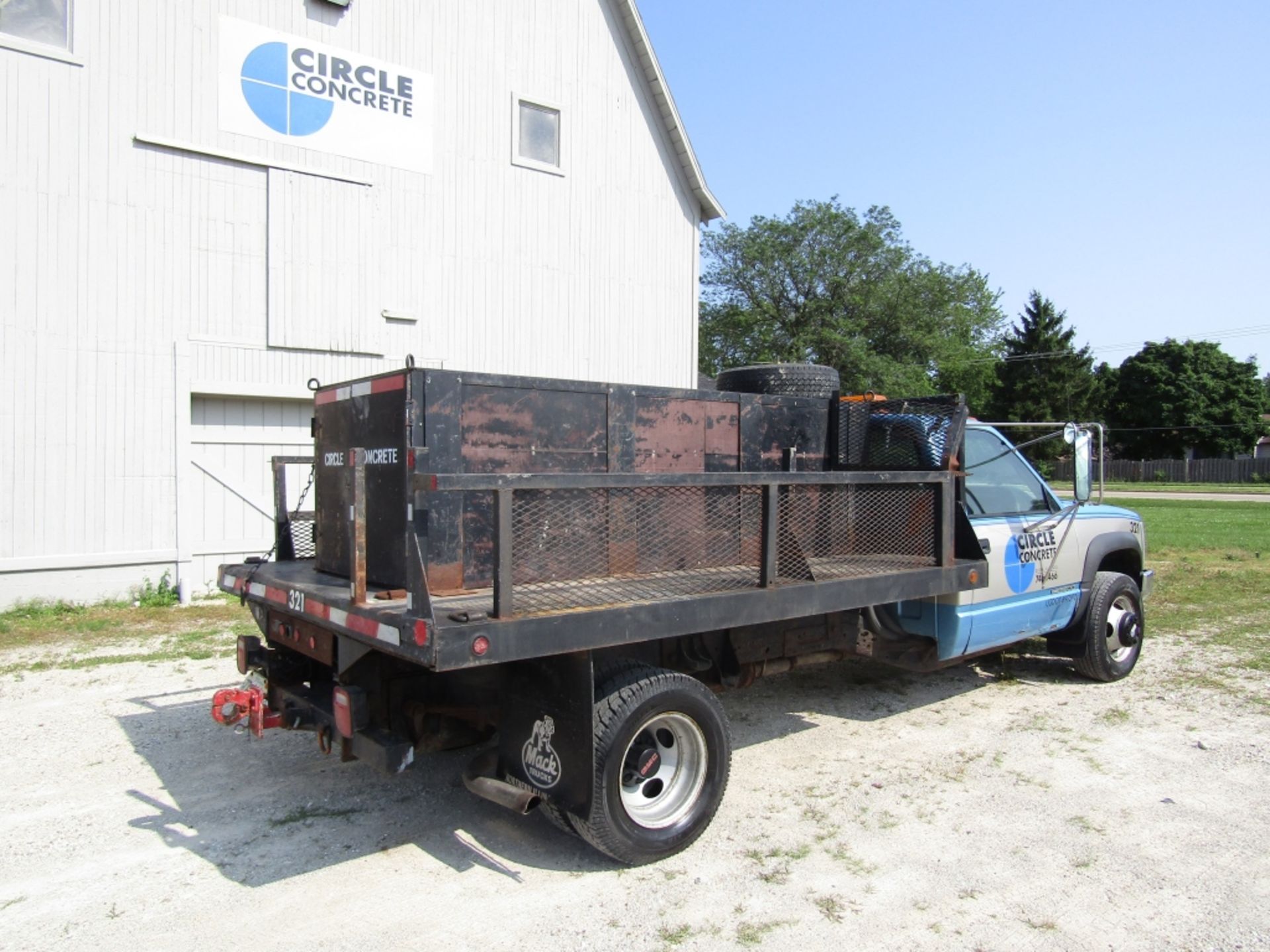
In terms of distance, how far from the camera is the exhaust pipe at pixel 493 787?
3705mm

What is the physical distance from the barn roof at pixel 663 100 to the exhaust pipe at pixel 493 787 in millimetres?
11729

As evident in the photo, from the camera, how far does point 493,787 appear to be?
382 centimetres

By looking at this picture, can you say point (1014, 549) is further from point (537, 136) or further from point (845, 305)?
point (845, 305)

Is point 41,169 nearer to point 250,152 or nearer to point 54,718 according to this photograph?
point 250,152

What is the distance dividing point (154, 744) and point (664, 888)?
355cm

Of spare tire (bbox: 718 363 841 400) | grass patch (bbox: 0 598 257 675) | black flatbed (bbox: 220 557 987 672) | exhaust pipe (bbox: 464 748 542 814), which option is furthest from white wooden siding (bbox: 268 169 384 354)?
exhaust pipe (bbox: 464 748 542 814)

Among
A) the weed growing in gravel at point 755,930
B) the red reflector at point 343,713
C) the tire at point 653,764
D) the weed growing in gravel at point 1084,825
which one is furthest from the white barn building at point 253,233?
the weed growing in gravel at point 1084,825

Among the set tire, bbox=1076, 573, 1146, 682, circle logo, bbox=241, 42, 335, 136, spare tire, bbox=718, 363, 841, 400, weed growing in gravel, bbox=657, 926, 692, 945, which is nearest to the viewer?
weed growing in gravel, bbox=657, 926, 692, 945

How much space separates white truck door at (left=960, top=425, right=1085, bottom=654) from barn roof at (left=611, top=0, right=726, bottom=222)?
901 cm

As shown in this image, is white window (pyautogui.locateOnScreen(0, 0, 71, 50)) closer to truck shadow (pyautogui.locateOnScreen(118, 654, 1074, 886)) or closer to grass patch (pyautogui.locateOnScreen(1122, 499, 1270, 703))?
truck shadow (pyautogui.locateOnScreen(118, 654, 1074, 886))

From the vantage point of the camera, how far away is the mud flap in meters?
3.67

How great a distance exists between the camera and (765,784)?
4883 mm

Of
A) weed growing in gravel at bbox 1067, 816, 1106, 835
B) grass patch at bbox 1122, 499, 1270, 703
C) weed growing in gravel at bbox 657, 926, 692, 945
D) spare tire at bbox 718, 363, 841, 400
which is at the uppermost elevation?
spare tire at bbox 718, 363, 841, 400

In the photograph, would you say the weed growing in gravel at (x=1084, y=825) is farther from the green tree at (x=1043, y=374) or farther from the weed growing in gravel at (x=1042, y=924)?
the green tree at (x=1043, y=374)
